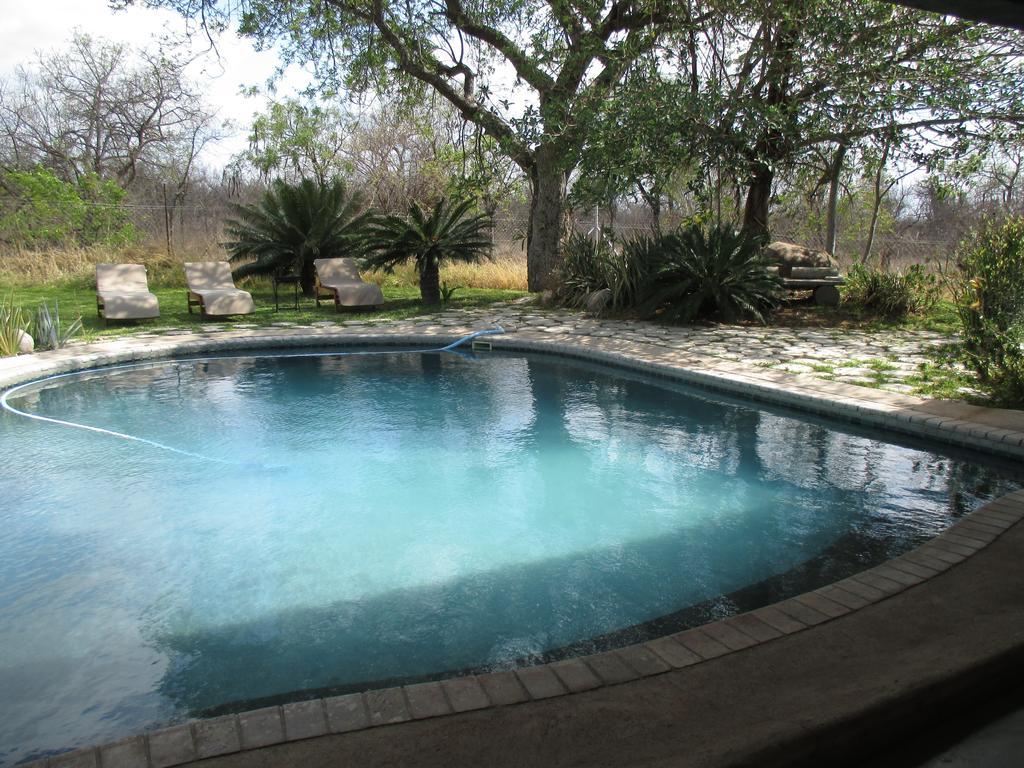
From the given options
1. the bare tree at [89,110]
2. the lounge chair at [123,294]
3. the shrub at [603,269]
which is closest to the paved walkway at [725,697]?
the shrub at [603,269]

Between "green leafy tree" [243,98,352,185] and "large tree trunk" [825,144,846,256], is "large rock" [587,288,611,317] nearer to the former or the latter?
"large tree trunk" [825,144,846,256]

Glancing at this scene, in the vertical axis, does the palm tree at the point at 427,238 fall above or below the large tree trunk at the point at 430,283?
above

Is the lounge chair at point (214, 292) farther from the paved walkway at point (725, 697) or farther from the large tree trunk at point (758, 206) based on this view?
the paved walkway at point (725, 697)

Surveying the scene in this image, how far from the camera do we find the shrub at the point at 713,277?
988 cm

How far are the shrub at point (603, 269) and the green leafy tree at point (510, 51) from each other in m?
0.71

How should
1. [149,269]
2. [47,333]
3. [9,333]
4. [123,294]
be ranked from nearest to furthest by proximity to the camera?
[9,333]
[47,333]
[123,294]
[149,269]

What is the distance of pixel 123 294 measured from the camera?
34.7 ft

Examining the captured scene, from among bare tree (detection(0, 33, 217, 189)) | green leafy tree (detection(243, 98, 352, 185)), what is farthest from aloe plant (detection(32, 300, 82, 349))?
bare tree (detection(0, 33, 217, 189))

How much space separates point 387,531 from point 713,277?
22.9 feet

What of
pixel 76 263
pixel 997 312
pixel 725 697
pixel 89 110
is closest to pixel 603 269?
pixel 997 312

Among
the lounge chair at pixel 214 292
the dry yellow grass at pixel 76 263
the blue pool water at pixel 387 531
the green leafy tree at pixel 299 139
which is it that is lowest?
the blue pool water at pixel 387 531

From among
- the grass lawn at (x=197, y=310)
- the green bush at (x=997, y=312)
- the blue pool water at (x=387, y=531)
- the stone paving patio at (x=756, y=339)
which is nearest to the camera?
the blue pool water at (x=387, y=531)

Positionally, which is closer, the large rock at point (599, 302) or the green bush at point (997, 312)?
the green bush at point (997, 312)

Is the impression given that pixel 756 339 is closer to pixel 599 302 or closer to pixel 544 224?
pixel 599 302
